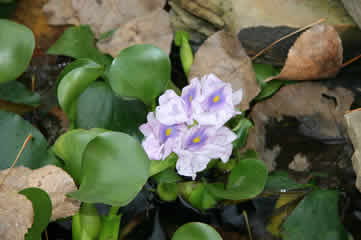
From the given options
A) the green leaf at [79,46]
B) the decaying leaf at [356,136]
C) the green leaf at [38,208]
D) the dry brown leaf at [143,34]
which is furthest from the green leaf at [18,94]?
the decaying leaf at [356,136]

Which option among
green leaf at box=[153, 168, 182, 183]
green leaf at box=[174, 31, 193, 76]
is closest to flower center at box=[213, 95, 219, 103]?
green leaf at box=[153, 168, 182, 183]

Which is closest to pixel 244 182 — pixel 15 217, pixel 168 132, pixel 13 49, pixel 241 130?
pixel 241 130

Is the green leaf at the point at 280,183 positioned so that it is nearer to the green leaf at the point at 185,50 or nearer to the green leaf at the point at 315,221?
the green leaf at the point at 315,221

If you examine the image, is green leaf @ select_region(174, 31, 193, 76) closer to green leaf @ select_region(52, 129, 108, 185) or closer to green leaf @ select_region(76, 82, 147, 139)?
green leaf @ select_region(76, 82, 147, 139)

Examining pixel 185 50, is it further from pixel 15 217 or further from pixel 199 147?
pixel 15 217

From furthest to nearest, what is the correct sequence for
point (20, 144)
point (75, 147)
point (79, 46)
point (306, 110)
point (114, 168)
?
point (79, 46)
point (306, 110)
point (20, 144)
point (75, 147)
point (114, 168)

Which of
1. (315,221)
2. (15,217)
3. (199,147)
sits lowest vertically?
(315,221)
